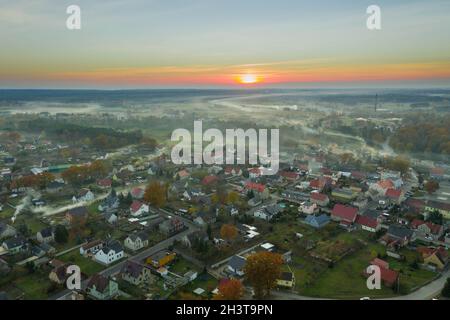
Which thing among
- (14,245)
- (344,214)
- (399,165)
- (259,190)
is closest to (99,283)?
(14,245)

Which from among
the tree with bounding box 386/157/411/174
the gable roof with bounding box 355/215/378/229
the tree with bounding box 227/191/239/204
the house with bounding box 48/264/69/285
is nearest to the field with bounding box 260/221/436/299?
the gable roof with bounding box 355/215/378/229

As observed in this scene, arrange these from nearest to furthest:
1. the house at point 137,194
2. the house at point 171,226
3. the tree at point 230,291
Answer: the tree at point 230,291 → the house at point 171,226 → the house at point 137,194

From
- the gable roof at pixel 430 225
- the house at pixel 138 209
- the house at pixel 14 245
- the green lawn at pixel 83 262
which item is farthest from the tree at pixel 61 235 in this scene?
the gable roof at pixel 430 225

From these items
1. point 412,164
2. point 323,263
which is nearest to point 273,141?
point 412,164

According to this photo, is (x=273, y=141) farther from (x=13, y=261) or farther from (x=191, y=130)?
(x=13, y=261)

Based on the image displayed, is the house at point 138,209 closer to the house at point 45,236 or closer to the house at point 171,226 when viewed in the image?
the house at point 171,226

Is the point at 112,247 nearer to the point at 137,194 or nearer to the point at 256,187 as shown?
the point at 137,194
